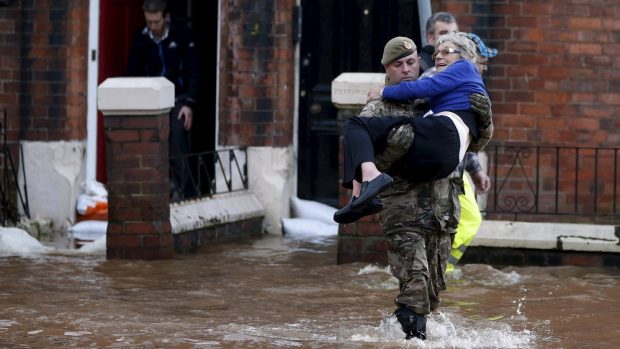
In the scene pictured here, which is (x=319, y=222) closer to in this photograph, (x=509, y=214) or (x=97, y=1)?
(x=509, y=214)

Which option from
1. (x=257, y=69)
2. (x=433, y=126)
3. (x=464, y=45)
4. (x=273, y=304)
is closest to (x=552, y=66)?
(x=257, y=69)

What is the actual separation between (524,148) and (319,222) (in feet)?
6.55

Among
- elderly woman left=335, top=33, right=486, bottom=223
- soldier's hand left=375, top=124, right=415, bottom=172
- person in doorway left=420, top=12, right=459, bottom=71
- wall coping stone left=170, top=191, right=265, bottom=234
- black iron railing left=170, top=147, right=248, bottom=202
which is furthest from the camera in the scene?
black iron railing left=170, top=147, right=248, bottom=202

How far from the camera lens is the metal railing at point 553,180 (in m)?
12.5

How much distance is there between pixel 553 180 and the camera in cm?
1255

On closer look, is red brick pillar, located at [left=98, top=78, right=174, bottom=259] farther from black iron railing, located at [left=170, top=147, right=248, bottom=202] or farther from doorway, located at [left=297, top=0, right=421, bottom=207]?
doorway, located at [left=297, top=0, right=421, bottom=207]

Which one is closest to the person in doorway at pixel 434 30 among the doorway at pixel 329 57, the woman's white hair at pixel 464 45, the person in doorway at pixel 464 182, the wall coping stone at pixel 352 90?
the person in doorway at pixel 464 182

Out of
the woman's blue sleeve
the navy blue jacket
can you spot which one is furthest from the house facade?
the woman's blue sleeve

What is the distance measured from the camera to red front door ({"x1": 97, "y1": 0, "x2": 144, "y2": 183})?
13.5 m

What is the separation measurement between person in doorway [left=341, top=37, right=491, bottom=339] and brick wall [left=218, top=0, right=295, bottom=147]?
5.02m

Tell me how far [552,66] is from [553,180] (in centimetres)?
100

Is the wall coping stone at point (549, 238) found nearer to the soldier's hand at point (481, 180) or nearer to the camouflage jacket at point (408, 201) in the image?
the soldier's hand at point (481, 180)

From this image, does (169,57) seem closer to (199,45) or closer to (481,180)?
(199,45)

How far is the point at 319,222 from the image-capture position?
42.7 ft
